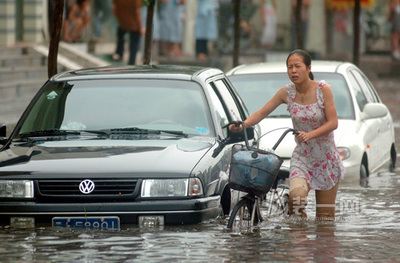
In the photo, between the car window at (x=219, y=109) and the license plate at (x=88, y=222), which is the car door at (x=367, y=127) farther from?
the license plate at (x=88, y=222)

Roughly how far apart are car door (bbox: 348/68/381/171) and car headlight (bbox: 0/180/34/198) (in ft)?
20.6

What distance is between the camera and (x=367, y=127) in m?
18.1

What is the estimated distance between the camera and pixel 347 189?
16.9m

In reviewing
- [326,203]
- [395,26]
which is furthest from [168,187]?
[395,26]

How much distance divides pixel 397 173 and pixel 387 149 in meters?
0.37

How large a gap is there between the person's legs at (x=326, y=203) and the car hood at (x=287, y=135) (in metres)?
3.22

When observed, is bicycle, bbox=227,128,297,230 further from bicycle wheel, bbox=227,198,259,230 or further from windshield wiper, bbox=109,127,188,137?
windshield wiper, bbox=109,127,188,137

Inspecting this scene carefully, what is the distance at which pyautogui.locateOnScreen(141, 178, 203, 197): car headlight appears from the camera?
39.5 feet

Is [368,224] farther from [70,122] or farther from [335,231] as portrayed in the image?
[70,122]

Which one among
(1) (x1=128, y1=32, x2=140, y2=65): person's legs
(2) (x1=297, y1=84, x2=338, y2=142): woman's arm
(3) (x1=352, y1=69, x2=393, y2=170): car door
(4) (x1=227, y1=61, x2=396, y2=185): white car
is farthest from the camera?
(1) (x1=128, y1=32, x2=140, y2=65): person's legs

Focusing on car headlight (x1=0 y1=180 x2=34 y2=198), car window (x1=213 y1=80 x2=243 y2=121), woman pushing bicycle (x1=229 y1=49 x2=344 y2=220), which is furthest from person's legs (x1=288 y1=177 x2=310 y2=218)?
car headlight (x1=0 y1=180 x2=34 y2=198)

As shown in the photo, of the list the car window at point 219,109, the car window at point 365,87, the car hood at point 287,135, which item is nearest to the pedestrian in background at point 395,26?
the car window at point 365,87

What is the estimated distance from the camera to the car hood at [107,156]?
12.1 metres

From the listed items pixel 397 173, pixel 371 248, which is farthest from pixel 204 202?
pixel 397 173
